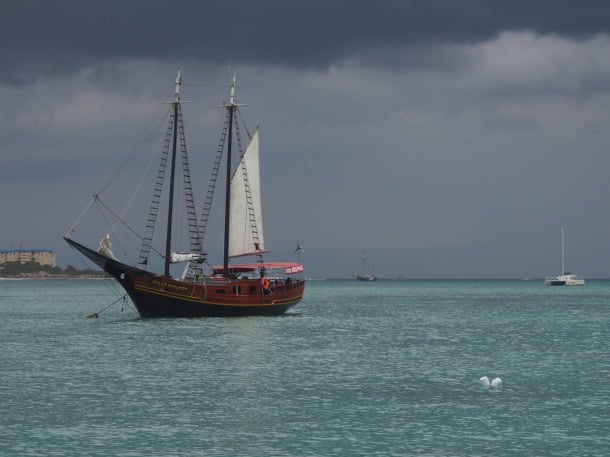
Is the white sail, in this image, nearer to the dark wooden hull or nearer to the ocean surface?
the dark wooden hull

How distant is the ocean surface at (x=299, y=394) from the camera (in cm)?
2767

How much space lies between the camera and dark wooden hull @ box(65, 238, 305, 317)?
7338cm

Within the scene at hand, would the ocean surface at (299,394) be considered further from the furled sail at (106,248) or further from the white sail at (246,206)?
the white sail at (246,206)

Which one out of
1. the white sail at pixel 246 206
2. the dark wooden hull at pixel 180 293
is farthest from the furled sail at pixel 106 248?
the white sail at pixel 246 206

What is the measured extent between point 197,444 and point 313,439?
356 centimetres

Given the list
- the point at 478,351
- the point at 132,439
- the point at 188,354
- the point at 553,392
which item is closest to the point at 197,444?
the point at 132,439

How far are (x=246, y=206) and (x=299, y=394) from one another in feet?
161

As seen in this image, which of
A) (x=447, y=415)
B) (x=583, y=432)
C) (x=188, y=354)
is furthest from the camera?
(x=188, y=354)

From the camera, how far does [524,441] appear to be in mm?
27812

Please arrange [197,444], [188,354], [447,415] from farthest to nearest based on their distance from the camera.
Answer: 1. [188,354]
2. [447,415]
3. [197,444]

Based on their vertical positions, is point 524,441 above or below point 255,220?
below

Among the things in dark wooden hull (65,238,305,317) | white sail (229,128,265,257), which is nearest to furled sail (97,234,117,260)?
dark wooden hull (65,238,305,317)

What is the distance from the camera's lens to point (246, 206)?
84875 mm

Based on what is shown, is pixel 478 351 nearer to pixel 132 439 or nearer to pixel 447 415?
pixel 447 415
